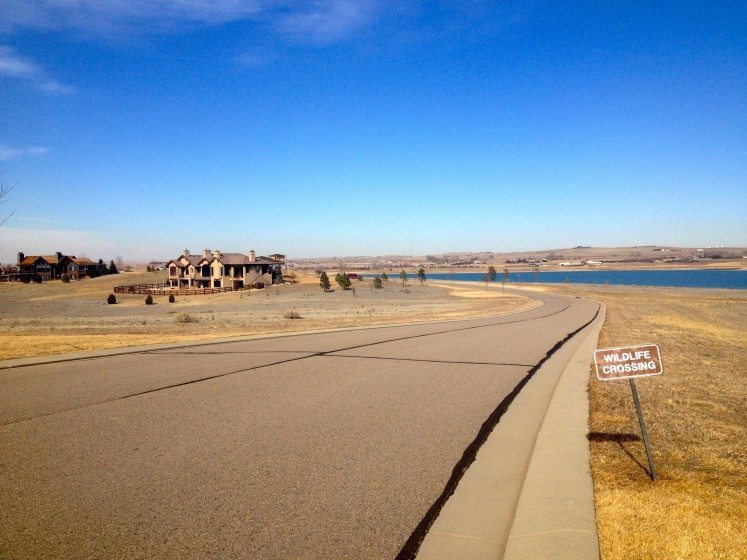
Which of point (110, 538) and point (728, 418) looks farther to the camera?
point (728, 418)

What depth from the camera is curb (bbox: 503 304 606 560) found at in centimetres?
478

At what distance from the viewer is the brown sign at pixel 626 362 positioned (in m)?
6.36

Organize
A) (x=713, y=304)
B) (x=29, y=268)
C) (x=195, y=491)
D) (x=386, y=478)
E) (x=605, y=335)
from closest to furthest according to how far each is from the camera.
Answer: (x=195, y=491), (x=386, y=478), (x=605, y=335), (x=713, y=304), (x=29, y=268)

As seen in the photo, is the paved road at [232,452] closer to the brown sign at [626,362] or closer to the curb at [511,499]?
the curb at [511,499]

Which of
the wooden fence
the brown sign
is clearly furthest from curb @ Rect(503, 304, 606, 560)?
the wooden fence

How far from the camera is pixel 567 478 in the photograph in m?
6.41

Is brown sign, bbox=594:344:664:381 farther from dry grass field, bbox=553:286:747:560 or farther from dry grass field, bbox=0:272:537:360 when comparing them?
dry grass field, bbox=0:272:537:360

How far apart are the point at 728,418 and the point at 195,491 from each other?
8483 millimetres

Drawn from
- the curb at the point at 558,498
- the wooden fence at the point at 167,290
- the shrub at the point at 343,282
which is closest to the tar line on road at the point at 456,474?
the curb at the point at 558,498

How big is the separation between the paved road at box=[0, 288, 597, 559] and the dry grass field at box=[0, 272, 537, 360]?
24.7 feet

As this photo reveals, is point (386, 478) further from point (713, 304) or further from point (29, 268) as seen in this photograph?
point (29, 268)

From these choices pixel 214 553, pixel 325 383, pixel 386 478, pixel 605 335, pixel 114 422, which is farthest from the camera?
pixel 605 335

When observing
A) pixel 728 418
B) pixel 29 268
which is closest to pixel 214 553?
pixel 728 418

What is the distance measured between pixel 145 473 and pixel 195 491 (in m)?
0.99
